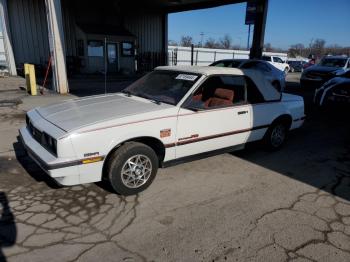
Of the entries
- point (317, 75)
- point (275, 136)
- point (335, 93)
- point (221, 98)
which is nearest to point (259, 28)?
point (317, 75)

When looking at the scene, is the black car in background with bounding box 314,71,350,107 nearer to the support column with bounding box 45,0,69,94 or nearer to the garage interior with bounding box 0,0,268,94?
the garage interior with bounding box 0,0,268,94

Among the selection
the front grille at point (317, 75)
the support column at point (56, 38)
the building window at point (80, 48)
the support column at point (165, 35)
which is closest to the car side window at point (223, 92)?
the support column at point (56, 38)

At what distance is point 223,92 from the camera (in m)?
4.68

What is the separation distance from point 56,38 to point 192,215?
32.6 feet

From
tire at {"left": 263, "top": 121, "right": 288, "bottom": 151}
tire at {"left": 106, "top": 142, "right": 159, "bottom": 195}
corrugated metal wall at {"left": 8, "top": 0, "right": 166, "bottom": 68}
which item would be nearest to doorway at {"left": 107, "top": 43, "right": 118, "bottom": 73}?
corrugated metal wall at {"left": 8, "top": 0, "right": 166, "bottom": 68}

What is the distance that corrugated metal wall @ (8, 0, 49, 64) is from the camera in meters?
18.6

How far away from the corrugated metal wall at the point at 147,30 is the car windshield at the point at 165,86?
66.1 feet

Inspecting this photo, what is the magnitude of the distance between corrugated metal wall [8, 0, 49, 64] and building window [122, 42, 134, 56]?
17.4 ft

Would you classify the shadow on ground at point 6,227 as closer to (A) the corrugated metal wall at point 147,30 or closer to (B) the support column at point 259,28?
(B) the support column at point 259,28

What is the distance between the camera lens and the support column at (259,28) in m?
14.3

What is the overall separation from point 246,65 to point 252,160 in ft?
25.3

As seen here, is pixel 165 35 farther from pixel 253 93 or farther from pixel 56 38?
pixel 253 93

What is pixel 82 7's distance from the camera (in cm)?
2091

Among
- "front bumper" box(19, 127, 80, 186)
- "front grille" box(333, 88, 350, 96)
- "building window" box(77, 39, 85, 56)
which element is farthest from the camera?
"building window" box(77, 39, 85, 56)
